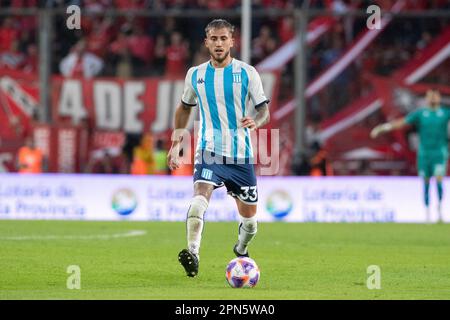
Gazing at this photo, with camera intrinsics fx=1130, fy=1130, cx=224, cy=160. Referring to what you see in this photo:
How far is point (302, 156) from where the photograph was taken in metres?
22.8

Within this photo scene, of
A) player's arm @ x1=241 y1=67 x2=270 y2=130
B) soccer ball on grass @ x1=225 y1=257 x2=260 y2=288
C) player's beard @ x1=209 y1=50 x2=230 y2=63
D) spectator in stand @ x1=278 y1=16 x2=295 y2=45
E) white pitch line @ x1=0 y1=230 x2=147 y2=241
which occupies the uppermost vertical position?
spectator in stand @ x1=278 y1=16 x2=295 y2=45

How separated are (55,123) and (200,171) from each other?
14.8 meters

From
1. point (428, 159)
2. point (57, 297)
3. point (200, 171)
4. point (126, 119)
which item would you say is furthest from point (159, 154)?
point (57, 297)

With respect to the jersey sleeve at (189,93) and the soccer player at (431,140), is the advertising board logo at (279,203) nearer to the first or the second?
the soccer player at (431,140)

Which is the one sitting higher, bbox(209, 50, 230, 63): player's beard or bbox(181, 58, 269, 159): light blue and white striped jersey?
bbox(209, 50, 230, 63): player's beard

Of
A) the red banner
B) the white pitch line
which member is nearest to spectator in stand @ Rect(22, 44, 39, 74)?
the red banner

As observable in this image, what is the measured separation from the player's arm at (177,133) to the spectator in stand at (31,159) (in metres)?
13.0

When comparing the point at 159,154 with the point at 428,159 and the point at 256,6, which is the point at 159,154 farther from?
the point at 428,159

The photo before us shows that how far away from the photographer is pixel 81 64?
26.0 m

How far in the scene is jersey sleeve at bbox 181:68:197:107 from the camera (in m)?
10.3

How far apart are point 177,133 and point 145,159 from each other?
13.5 metres

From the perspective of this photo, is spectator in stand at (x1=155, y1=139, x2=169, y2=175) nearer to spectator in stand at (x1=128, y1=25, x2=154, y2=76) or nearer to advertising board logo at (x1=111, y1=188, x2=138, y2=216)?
spectator in stand at (x1=128, y1=25, x2=154, y2=76)

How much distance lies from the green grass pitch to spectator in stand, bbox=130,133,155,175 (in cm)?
468

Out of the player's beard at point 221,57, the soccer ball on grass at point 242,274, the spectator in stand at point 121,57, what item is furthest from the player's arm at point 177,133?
the spectator in stand at point 121,57
